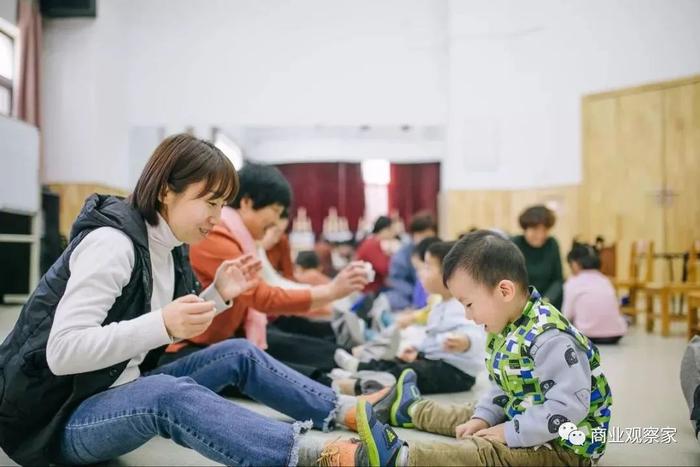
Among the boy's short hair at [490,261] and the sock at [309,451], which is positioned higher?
the boy's short hair at [490,261]

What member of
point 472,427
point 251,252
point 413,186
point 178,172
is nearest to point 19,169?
point 178,172

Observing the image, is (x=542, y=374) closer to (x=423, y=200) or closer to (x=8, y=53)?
(x=8, y=53)

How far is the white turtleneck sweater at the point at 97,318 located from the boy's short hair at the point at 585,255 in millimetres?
1029

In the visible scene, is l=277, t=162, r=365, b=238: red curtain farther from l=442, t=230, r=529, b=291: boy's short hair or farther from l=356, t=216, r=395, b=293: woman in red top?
l=356, t=216, r=395, b=293: woman in red top

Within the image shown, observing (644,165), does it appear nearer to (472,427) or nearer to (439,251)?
(472,427)

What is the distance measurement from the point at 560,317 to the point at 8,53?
1.14 m

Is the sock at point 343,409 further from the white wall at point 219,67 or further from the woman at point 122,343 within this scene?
the white wall at point 219,67

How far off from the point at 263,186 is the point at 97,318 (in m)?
0.86

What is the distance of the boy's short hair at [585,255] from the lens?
143cm

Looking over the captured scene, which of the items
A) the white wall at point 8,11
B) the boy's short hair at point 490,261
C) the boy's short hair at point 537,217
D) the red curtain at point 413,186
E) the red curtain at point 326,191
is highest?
the white wall at point 8,11

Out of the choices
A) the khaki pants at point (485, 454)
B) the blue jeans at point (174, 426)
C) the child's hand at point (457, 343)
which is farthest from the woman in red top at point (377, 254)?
the blue jeans at point (174, 426)

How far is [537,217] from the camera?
1521 mm

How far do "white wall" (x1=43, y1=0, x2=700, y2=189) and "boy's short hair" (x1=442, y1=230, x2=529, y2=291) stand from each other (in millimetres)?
249

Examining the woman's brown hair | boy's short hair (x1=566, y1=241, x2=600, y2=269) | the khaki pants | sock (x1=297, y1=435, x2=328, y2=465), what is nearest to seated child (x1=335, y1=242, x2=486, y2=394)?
boy's short hair (x1=566, y1=241, x2=600, y2=269)
